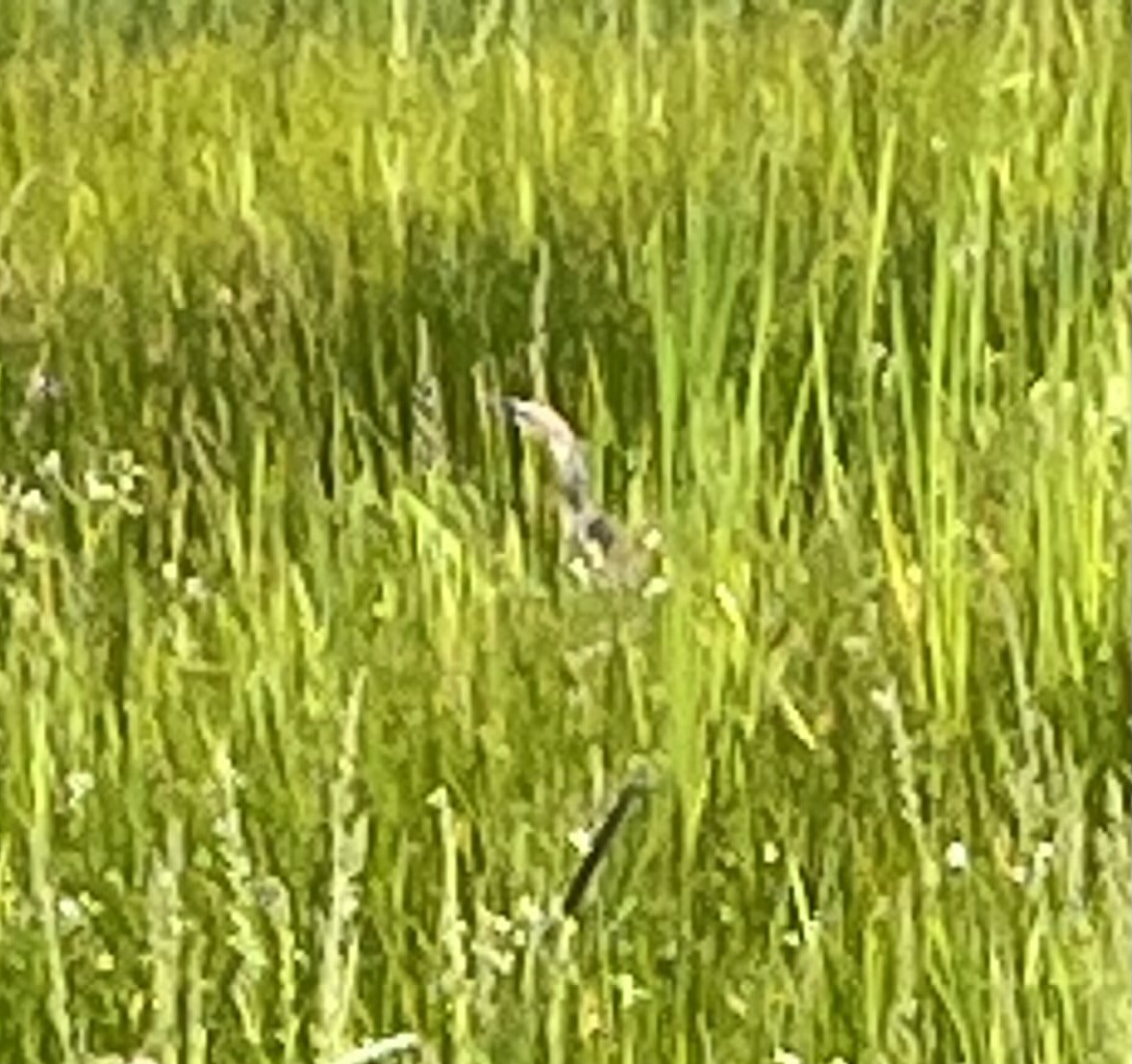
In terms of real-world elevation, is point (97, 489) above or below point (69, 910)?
above

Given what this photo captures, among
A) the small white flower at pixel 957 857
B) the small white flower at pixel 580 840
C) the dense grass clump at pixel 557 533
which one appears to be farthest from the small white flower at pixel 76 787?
the small white flower at pixel 957 857

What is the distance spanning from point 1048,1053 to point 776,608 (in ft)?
0.59

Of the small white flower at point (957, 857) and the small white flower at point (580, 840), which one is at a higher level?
the small white flower at point (580, 840)

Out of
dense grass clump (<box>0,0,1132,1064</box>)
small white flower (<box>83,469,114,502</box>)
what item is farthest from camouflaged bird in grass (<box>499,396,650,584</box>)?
small white flower (<box>83,469,114,502</box>)

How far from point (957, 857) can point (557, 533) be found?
0.59 ft

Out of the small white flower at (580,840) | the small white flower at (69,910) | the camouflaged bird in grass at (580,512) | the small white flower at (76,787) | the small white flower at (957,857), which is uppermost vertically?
the camouflaged bird in grass at (580,512)

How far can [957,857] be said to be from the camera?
1.37m

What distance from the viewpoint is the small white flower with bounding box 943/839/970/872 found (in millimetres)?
1365

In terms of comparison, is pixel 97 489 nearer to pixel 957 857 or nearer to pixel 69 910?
pixel 69 910

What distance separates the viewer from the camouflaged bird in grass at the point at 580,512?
138 cm

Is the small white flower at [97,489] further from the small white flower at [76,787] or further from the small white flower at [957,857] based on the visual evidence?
the small white flower at [957,857]

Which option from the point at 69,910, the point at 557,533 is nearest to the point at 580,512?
the point at 557,533

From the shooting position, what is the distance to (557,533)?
4.56 ft

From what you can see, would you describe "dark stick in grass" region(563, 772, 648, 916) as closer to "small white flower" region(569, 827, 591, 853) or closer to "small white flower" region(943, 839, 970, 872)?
"small white flower" region(569, 827, 591, 853)
